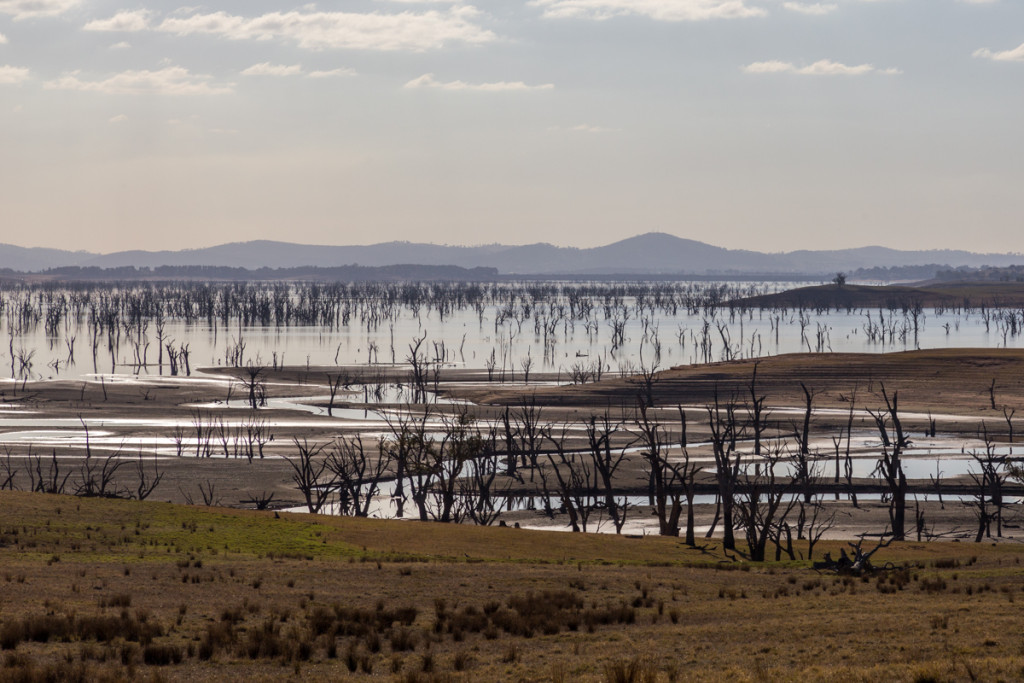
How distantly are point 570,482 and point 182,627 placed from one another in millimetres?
24969

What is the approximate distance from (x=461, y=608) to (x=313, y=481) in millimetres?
23416

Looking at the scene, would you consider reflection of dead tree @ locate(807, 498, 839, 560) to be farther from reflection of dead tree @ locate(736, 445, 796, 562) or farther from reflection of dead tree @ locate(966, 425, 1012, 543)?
reflection of dead tree @ locate(966, 425, 1012, 543)

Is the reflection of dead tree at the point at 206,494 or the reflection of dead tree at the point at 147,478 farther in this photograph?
the reflection of dead tree at the point at 206,494

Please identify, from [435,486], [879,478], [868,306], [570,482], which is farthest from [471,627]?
[868,306]

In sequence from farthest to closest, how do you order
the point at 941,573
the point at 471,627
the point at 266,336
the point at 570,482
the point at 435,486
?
the point at 266,336 < the point at 435,486 < the point at 570,482 < the point at 941,573 < the point at 471,627

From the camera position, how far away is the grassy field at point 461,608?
15.9 m

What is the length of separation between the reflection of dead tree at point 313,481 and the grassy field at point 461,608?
27.1 ft

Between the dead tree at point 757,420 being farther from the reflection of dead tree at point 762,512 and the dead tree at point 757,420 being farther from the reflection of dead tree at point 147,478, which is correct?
the reflection of dead tree at point 147,478

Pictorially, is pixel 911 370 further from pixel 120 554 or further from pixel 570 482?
pixel 120 554

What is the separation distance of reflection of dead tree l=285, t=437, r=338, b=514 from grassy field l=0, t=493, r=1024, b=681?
8.25 metres

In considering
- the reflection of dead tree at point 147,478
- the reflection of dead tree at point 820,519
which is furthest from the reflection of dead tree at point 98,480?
the reflection of dead tree at point 820,519

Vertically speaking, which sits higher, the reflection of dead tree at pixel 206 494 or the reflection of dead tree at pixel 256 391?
the reflection of dead tree at pixel 256 391

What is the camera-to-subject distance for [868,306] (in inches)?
7490

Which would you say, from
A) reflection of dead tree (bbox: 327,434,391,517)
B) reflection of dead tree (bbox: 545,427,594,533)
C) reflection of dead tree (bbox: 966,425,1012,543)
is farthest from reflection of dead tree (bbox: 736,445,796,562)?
reflection of dead tree (bbox: 327,434,391,517)
